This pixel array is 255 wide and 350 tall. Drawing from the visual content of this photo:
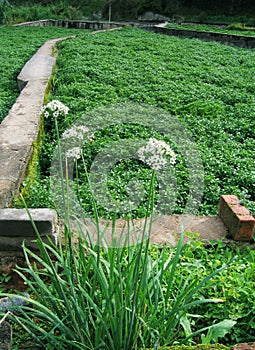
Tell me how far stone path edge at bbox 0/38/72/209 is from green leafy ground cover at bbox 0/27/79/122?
22cm

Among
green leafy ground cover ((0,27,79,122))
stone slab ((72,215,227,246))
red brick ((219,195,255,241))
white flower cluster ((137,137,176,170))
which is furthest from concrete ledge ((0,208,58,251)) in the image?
green leafy ground cover ((0,27,79,122))

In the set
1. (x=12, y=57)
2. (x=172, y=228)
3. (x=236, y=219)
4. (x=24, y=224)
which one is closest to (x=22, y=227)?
(x=24, y=224)

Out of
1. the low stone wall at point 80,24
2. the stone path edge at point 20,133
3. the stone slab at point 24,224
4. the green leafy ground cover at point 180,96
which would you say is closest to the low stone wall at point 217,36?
the low stone wall at point 80,24

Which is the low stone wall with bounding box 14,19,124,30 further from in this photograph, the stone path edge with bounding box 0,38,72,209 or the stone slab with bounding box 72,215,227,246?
the stone slab with bounding box 72,215,227,246

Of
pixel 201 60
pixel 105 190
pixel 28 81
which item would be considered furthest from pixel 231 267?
pixel 201 60

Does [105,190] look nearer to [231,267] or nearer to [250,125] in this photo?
[231,267]

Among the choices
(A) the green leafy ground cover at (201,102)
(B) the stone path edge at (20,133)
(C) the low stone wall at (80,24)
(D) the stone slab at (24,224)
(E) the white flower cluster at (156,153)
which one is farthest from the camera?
(C) the low stone wall at (80,24)

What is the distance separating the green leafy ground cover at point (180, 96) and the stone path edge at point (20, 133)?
6.4 inches

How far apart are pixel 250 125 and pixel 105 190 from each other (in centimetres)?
207

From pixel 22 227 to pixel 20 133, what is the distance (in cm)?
144

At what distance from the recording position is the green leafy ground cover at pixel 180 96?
3189 mm

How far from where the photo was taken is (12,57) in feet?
25.2

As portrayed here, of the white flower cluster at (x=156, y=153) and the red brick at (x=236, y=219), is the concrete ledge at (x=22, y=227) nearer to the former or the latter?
the white flower cluster at (x=156, y=153)

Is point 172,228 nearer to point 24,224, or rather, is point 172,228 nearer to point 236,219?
point 236,219
